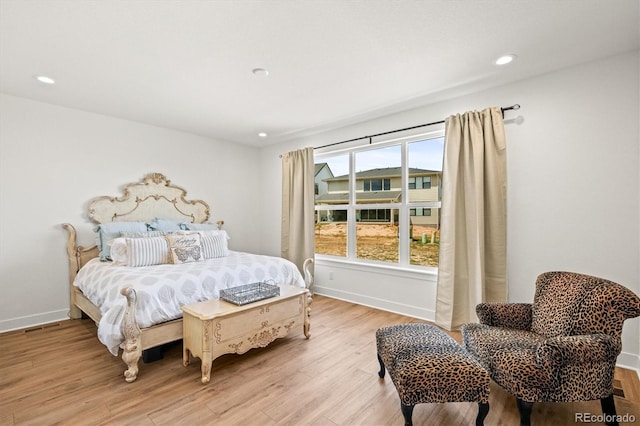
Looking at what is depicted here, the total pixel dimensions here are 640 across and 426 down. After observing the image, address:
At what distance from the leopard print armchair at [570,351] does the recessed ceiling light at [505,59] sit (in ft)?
5.81

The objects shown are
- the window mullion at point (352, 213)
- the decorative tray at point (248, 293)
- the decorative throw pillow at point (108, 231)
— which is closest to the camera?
the decorative tray at point (248, 293)

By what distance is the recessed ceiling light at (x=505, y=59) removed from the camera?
2400 millimetres

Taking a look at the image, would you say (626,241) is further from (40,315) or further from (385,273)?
(40,315)

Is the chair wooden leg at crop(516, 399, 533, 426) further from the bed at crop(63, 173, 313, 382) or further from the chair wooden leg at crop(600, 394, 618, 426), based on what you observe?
the bed at crop(63, 173, 313, 382)

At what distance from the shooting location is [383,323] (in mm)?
3322

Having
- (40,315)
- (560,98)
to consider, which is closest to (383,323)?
(560,98)

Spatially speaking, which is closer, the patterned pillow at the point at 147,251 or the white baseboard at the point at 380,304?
the patterned pillow at the point at 147,251

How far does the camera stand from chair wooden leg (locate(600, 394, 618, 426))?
65.9 inches

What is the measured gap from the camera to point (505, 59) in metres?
2.45

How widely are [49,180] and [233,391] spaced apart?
10.9 ft

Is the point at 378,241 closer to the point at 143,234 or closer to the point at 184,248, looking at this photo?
the point at 184,248

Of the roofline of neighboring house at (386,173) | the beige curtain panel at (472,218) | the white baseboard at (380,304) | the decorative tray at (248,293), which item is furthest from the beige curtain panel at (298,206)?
the beige curtain panel at (472,218)

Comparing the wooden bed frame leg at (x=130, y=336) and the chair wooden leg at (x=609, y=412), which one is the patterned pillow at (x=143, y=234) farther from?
the chair wooden leg at (x=609, y=412)

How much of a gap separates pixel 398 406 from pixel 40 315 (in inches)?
156
